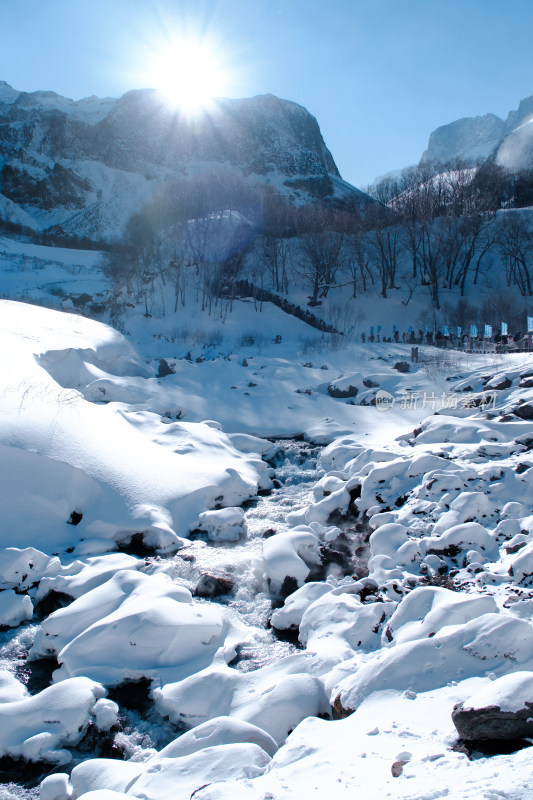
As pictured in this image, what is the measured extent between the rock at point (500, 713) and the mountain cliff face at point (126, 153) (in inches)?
2123

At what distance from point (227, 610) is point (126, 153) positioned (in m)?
71.8

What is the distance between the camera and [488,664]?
127 inches

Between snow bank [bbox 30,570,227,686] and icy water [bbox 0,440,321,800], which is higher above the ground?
snow bank [bbox 30,570,227,686]

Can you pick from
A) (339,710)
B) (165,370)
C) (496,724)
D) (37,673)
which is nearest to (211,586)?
(37,673)

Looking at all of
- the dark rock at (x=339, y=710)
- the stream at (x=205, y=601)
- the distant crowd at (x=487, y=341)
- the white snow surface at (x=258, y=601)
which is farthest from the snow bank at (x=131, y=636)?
the distant crowd at (x=487, y=341)

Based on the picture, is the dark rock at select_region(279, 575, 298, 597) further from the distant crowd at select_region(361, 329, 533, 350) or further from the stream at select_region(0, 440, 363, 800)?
the distant crowd at select_region(361, 329, 533, 350)

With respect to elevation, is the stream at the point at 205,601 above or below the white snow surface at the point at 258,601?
below

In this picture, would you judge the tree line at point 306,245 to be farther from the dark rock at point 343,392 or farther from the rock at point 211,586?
the rock at point 211,586

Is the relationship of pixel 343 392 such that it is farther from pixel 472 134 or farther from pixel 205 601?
pixel 472 134

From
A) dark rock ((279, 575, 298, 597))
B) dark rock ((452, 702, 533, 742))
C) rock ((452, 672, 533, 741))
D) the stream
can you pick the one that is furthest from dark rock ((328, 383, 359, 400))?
dark rock ((452, 702, 533, 742))

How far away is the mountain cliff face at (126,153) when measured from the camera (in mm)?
58156

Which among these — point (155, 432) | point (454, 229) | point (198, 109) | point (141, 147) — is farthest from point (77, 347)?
point (198, 109)

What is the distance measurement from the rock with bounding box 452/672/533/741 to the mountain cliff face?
5393 centimetres

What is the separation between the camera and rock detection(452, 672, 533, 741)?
2.37 metres
